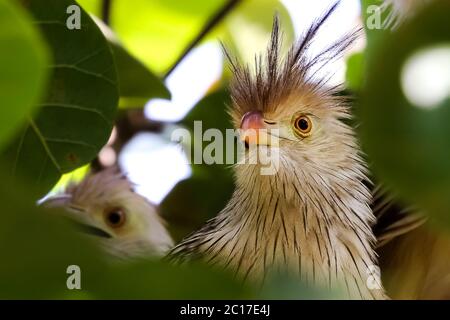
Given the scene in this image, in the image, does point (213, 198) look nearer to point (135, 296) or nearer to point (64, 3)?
point (64, 3)

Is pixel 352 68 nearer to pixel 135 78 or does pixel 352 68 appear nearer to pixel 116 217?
pixel 135 78

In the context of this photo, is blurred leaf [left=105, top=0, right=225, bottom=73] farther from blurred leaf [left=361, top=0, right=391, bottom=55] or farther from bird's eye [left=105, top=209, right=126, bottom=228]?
bird's eye [left=105, top=209, right=126, bottom=228]

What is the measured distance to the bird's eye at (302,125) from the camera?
97 cm

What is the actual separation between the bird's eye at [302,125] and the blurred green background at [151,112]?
90 millimetres

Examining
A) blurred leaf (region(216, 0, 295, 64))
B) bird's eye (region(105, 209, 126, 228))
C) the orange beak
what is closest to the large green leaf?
blurred leaf (region(216, 0, 295, 64))

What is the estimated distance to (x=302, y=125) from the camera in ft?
3.23

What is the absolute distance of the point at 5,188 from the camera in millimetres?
270

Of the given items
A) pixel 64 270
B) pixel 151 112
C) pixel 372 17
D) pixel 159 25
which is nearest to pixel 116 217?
pixel 151 112

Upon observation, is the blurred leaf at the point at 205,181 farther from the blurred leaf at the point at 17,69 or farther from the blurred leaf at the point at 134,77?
the blurred leaf at the point at 17,69

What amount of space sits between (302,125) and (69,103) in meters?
0.37
